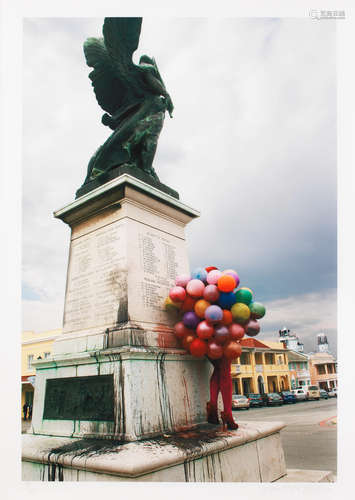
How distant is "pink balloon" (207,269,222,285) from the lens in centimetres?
386

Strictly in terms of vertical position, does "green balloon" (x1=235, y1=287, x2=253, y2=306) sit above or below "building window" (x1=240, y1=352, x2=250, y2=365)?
above

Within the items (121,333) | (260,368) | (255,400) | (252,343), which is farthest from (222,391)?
(260,368)

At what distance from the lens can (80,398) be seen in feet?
11.8

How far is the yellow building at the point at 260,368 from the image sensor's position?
31.8 meters

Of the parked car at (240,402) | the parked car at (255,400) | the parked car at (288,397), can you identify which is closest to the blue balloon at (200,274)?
the parked car at (240,402)

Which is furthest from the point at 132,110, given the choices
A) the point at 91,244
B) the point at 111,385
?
the point at 111,385

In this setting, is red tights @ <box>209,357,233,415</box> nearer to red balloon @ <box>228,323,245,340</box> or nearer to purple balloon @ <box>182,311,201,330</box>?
red balloon @ <box>228,323,245,340</box>

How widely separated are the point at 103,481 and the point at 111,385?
2.51 ft

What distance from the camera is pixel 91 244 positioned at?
176 inches

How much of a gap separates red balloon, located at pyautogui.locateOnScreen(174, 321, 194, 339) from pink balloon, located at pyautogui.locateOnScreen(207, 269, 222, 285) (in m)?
0.53

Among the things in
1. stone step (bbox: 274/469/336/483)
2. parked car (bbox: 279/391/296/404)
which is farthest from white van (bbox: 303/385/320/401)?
stone step (bbox: 274/469/336/483)

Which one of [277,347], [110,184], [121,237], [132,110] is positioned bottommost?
[277,347]

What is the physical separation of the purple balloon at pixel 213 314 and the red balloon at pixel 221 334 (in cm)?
11
